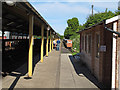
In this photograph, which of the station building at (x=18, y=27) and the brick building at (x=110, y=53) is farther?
the station building at (x=18, y=27)

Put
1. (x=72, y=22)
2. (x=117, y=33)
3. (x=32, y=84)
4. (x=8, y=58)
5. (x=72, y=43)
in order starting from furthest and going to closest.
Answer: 1. (x=72, y=22)
2. (x=72, y=43)
3. (x=8, y=58)
4. (x=32, y=84)
5. (x=117, y=33)

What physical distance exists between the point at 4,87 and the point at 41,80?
1.90 m

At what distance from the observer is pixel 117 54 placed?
5.50 metres

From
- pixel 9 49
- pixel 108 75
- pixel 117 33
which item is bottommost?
pixel 108 75

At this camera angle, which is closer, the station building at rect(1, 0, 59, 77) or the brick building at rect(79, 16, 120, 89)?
the brick building at rect(79, 16, 120, 89)

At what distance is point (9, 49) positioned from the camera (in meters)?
14.8

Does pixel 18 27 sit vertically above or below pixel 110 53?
above

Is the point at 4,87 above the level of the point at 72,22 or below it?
below

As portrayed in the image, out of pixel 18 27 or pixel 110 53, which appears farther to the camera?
pixel 18 27

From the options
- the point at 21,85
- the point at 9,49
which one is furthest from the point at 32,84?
the point at 9,49

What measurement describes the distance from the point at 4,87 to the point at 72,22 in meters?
74.0

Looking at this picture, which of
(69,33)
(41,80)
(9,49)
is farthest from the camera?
(69,33)

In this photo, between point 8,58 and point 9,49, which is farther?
point 9,49

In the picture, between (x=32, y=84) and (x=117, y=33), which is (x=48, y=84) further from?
(x=117, y=33)
